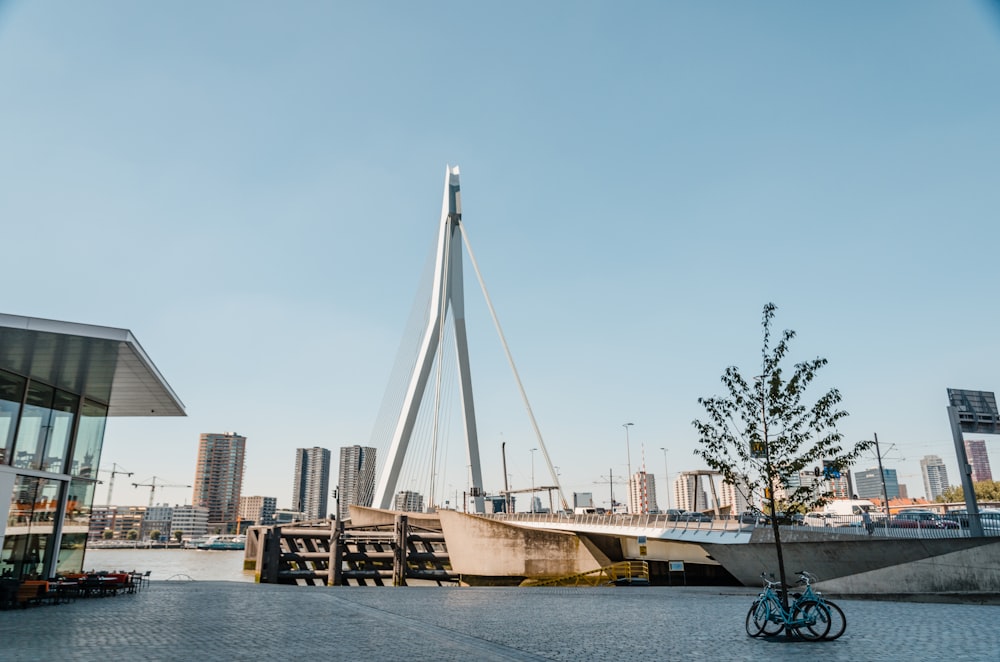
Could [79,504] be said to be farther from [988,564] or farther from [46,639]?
[988,564]

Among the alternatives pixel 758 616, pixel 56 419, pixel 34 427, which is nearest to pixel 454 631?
pixel 758 616

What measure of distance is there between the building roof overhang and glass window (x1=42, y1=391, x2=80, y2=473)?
37 centimetres

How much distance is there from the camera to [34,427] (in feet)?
57.7

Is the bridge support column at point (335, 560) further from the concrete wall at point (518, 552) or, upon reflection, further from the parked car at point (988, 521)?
the parked car at point (988, 521)

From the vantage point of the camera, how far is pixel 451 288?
38.5 meters

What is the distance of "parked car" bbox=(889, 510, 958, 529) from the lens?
2346cm

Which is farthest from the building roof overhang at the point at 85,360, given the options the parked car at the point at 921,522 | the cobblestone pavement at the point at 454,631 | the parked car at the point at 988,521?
the parked car at the point at 988,521

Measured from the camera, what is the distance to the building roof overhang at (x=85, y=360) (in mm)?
13344

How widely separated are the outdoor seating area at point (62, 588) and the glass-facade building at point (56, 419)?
1.16 meters

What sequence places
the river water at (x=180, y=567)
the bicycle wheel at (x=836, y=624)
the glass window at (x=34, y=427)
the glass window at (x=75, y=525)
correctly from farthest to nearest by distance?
the river water at (x=180, y=567) → the glass window at (x=75, y=525) → the glass window at (x=34, y=427) → the bicycle wheel at (x=836, y=624)

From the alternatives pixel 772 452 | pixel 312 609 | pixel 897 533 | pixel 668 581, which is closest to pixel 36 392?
pixel 312 609

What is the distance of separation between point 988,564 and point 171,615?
20.5 metres

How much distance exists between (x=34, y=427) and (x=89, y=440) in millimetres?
3188

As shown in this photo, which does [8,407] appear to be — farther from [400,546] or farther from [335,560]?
[400,546]
